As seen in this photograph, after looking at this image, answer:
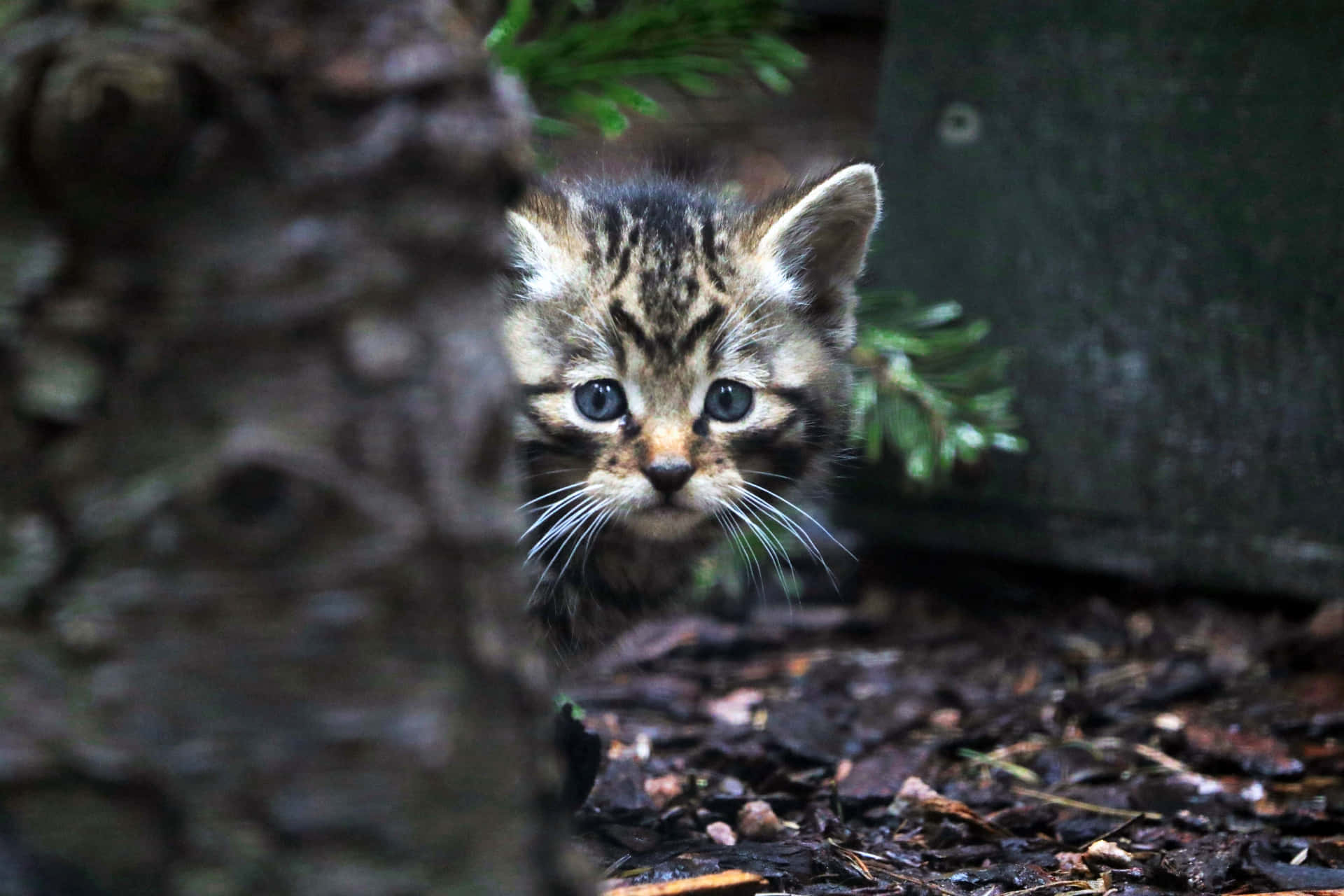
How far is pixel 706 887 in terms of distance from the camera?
204 centimetres

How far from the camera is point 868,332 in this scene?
4.31 meters

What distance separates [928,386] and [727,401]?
4.82ft

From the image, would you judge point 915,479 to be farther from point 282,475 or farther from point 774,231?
point 282,475

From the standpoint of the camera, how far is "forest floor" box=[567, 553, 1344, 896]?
8.69ft

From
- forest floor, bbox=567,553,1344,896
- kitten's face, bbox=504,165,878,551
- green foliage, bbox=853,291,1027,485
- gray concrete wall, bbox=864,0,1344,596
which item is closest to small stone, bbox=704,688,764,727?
forest floor, bbox=567,553,1344,896

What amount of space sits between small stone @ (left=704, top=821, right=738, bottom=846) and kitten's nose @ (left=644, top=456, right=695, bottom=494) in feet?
2.63

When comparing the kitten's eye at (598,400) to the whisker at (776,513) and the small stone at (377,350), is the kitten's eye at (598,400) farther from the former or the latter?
the small stone at (377,350)

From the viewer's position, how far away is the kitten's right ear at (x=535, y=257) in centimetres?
302

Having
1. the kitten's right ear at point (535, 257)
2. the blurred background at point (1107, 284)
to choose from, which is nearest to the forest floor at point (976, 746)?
the blurred background at point (1107, 284)

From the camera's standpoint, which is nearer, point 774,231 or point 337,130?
point 337,130

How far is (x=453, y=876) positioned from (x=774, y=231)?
7.37 feet

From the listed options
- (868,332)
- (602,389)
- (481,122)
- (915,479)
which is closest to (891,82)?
(868,332)

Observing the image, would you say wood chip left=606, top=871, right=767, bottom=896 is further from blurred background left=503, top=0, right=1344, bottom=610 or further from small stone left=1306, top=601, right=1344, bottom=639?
small stone left=1306, top=601, right=1344, bottom=639

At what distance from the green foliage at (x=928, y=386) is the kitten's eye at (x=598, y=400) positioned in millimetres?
1257
